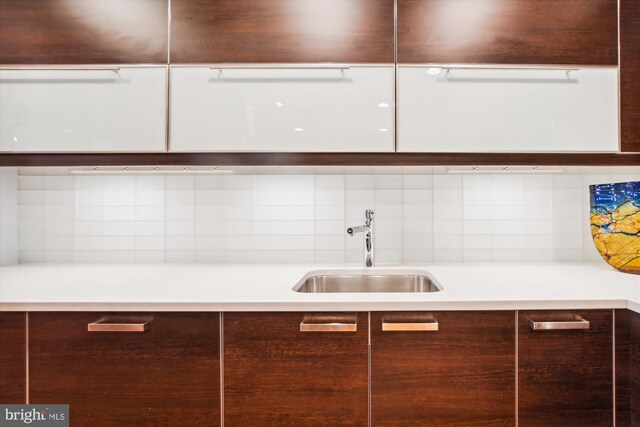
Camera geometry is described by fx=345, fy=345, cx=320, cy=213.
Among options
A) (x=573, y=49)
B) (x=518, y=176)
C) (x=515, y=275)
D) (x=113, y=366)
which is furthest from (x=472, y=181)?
(x=113, y=366)

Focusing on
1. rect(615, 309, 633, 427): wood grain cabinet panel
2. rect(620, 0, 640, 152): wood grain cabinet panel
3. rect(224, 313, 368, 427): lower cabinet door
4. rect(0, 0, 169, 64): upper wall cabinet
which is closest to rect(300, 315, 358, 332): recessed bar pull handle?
rect(224, 313, 368, 427): lower cabinet door

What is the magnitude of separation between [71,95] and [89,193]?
1.86 ft

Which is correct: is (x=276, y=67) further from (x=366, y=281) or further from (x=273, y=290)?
(x=366, y=281)

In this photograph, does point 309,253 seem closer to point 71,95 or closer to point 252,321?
point 252,321

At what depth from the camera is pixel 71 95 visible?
135 centimetres

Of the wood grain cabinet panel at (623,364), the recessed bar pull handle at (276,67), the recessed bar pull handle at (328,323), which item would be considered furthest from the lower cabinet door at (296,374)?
the recessed bar pull handle at (276,67)

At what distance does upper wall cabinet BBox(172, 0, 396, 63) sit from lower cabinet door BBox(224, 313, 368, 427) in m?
0.98

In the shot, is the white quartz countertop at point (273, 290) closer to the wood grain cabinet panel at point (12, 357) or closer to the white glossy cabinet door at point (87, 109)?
the wood grain cabinet panel at point (12, 357)

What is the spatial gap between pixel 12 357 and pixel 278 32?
4.69 ft

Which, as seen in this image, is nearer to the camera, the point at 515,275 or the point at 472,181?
the point at 515,275

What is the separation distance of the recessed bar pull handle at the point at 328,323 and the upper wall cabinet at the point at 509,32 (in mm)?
993

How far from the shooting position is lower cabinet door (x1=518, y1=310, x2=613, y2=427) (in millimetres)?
1054

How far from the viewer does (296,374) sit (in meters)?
1.06

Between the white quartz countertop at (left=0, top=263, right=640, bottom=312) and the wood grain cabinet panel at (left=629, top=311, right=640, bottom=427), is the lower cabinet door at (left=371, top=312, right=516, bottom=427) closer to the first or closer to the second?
the white quartz countertop at (left=0, top=263, right=640, bottom=312)
